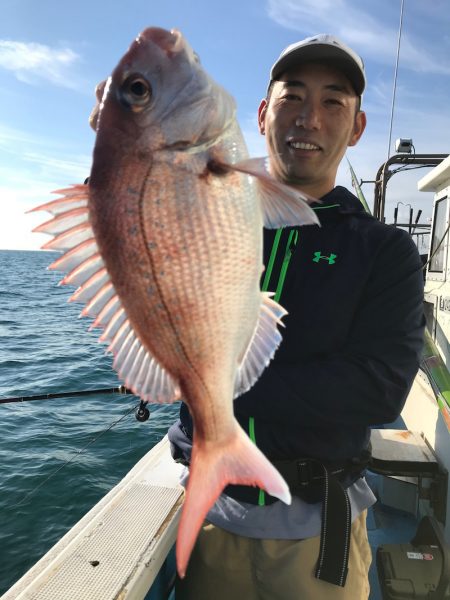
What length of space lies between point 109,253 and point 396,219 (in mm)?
10495

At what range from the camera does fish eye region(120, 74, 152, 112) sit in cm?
125

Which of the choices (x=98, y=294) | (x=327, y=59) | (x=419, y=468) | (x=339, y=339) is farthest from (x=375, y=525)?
(x=98, y=294)

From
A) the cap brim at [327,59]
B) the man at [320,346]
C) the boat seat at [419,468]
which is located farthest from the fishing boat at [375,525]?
the cap brim at [327,59]

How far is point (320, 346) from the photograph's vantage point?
2.00 m

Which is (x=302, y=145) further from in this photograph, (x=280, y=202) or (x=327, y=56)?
(x=280, y=202)

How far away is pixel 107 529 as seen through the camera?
9.17ft

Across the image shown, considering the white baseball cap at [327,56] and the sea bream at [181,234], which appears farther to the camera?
the white baseball cap at [327,56]

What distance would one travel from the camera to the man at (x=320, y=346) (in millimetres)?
1887

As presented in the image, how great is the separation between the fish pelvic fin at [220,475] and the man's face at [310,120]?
1.35 meters

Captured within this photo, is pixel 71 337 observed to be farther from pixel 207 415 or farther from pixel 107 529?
pixel 207 415

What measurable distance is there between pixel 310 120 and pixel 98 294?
4.24 ft

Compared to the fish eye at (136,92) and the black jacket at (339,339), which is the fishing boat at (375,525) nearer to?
the black jacket at (339,339)

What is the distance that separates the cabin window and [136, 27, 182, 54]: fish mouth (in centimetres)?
661

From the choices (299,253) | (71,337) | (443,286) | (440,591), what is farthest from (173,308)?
(71,337)
